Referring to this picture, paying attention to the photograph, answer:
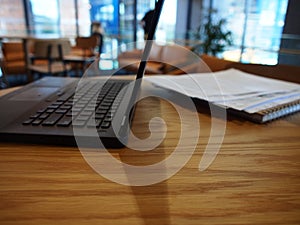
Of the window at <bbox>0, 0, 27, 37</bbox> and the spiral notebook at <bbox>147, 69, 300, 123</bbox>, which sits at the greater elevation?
the window at <bbox>0, 0, 27, 37</bbox>

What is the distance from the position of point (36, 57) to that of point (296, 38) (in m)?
3.34

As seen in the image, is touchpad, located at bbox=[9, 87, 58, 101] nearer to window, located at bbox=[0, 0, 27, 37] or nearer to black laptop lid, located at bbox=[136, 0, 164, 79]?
black laptop lid, located at bbox=[136, 0, 164, 79]

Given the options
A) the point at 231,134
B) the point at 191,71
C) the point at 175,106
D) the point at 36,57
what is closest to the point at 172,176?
the point at 231,134

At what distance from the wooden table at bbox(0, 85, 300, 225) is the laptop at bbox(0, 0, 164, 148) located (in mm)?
19

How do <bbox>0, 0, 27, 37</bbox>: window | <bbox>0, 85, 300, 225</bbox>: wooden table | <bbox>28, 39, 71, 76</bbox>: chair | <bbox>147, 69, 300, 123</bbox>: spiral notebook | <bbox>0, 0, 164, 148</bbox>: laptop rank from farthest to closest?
<bbox>0, 0, 27, 37</bbox>: window
<bbox>28, 39, 71, 76</bbox>: chair
<bbox>147, 69, 300, 123</bbox>: spiral notebook
<bbox>0, 0, 164, 148</bbox>: laptop
<bbox>0, 85, 300, 225</bbox>: wooden table

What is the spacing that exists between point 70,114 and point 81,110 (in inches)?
0.9

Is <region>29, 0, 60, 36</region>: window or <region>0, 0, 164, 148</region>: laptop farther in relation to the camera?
<region>29, 0, 60, 36</region>: window

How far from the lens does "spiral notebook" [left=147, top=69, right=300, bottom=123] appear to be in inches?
20.6

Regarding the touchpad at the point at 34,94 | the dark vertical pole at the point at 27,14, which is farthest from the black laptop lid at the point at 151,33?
the dark vertical pole at the point at 27,14

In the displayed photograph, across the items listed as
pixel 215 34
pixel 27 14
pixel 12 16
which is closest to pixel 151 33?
pixel 215 34

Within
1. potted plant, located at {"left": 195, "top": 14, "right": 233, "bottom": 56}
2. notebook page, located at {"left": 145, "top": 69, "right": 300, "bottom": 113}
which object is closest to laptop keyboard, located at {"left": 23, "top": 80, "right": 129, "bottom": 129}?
notebook page, located at {"left": 145, "top": 69, "right": 300, "bottom": 113}

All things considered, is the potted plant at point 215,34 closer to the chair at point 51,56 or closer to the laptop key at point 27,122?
the chair at point 51,56

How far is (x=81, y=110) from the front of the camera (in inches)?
17.7

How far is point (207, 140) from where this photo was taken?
420 mm
